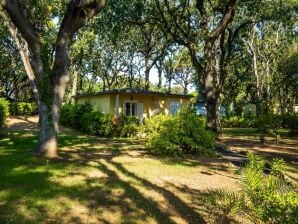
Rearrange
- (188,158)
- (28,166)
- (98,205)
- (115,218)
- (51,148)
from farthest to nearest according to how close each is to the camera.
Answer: (188,158) → (51,148) → (28,166) → (98,205) → (115,218)

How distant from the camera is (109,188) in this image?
839 cm

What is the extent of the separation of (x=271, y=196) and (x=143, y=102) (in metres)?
25.4

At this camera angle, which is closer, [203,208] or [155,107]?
[203,208]

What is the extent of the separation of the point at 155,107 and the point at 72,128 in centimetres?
731

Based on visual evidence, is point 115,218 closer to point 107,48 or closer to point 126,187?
point 126,187

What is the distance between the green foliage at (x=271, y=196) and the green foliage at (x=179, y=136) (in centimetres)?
891

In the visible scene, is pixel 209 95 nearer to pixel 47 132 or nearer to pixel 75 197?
pixel 47 132

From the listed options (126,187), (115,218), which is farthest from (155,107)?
(115,218)

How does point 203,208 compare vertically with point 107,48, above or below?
below

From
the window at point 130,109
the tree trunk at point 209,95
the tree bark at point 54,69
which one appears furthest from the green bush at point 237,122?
the tree bark at point 54,69

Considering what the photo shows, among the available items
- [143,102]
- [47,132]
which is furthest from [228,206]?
[143,102]

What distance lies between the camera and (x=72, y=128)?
95.8 ft

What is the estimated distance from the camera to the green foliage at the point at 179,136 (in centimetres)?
1384

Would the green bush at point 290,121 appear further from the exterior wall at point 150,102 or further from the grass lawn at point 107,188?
the grass lawn at point 107,188
